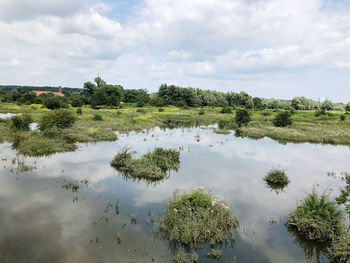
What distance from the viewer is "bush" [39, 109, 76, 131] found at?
101ft

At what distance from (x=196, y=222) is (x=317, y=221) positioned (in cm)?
578

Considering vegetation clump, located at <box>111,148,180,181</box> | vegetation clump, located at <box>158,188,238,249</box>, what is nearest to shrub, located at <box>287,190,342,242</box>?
vegetation clump, located at <box>158,188,238,249</box>

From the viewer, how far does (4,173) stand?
1650 centimetres

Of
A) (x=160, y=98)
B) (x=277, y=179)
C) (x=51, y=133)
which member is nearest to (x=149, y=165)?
(x=277, y=179)

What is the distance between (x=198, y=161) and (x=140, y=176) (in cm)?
712

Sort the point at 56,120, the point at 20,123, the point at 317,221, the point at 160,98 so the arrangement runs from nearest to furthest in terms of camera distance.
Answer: the point at 317,221, the point at 20,123, the point at 56,120, the point at 160,98

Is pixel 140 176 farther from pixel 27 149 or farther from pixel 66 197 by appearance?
pixel 27 149

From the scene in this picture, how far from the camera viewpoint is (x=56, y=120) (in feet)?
106

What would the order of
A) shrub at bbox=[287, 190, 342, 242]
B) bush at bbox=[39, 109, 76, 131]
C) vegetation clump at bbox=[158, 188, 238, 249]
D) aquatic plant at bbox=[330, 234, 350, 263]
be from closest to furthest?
aquatic plant at bbox=[330, 234, 350, 263] → vegetation clump at bbox=[158, 188, 238, 249] → shrub at bbox=[287, 190, 342, 242] → bush at bbox=[39, 109, 76, 131]

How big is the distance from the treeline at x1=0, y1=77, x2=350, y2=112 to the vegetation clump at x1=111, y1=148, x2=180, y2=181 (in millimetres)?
62051

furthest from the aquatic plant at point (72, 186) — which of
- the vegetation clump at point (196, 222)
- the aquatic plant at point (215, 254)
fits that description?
the aquatic plant at point (215, 254)

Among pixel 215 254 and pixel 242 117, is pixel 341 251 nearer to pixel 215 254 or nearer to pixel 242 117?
pixel 215 254

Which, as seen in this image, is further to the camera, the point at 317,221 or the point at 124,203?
the point at 124,203

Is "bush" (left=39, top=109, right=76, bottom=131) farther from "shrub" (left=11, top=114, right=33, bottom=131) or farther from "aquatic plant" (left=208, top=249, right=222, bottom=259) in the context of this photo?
"aquatic plant" (left=208, top=249, right=222, bottom=259)
